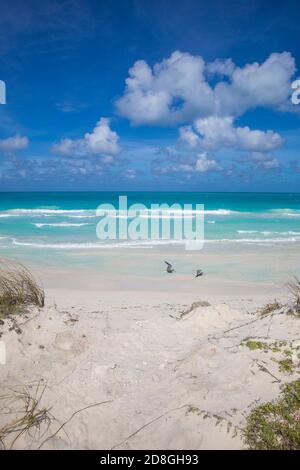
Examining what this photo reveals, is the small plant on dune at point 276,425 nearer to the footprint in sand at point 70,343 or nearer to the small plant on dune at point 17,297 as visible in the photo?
the footprint in sand at point 70,343

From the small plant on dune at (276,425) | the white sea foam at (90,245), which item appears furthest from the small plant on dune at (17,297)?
the white sea foam at (90,245)

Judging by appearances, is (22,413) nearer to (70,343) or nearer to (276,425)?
(70,343)

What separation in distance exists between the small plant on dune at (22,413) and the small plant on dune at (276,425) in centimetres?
193

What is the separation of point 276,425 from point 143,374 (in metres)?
1.66

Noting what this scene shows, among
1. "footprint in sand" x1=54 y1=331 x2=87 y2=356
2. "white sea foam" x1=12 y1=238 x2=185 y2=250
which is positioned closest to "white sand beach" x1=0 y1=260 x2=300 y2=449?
"footprint in sand" x1=54 y1=331 x2=87 y2=356

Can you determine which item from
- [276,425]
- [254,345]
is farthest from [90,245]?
[276,425]

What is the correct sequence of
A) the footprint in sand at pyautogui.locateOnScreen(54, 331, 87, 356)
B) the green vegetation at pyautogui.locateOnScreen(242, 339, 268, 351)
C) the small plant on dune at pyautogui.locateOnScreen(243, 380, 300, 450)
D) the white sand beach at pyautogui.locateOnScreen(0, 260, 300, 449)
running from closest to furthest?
the small plant on dune at pyautogui.locateOnScreen(243, 380, 300, 450) → the white sand beach at pyautogui.locateOnScreen(0, 260, 300, 449) → the green vegetation at pyautogui.locateOnScreen(242, 339, 268, 351) → the footprint in sand at pyautogui.locateOnScreen(54, 331, 87, 356)

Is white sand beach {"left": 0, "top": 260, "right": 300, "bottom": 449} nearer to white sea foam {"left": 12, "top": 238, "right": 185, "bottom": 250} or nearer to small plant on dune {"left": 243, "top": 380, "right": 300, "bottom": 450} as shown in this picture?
small plant on dune {"left": 243, "top": 380, "right": 300, "bottom": 450}

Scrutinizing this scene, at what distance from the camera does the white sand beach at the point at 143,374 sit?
117 inches

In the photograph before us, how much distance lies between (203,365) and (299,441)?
4.43 feet

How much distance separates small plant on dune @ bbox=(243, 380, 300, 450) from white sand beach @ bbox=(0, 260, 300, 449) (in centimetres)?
10

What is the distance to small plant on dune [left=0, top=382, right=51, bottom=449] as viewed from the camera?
120 inches
